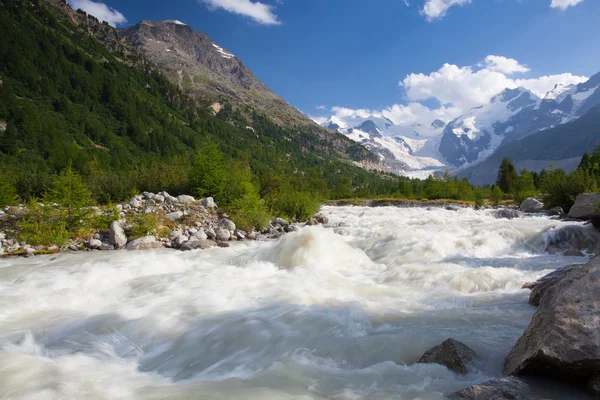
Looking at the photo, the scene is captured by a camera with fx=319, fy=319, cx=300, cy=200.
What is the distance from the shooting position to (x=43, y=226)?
15.3 m

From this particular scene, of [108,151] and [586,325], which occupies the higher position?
[108,151]

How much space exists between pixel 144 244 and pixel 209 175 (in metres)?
11.2

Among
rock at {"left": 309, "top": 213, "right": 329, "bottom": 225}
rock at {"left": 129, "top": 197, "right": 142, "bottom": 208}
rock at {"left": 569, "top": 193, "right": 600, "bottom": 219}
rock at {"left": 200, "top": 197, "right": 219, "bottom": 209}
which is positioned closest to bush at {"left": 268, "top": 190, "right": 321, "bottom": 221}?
rock at {"left": 309, "top": 213, "right": 329, "bottom": 225}

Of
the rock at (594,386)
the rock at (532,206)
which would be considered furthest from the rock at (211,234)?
the rock at (532,206)

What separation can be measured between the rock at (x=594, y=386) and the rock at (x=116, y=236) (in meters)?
16.5

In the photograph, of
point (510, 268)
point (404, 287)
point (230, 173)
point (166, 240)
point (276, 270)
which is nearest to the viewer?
point (404, 287)

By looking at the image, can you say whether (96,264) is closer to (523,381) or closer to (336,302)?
(336,302)

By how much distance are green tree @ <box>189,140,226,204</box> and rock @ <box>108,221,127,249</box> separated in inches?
370

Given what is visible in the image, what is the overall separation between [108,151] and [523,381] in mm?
104957

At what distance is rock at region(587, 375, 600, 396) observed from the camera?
3537mm

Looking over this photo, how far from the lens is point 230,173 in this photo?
27.3m

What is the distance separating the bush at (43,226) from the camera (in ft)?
47.6

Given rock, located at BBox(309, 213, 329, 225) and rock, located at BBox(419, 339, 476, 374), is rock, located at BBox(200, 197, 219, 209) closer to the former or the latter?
rock, located at BBox(309, 213, 329, 225)

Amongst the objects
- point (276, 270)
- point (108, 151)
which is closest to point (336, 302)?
point (276, 270)
